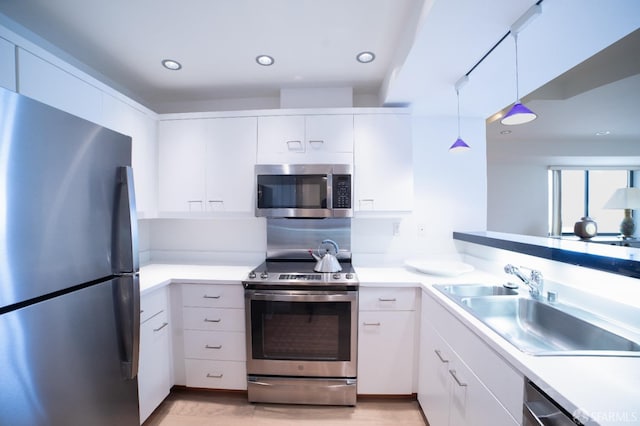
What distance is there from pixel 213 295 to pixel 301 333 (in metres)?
0.72

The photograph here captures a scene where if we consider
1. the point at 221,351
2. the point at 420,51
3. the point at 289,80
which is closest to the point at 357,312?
the point at 221,351

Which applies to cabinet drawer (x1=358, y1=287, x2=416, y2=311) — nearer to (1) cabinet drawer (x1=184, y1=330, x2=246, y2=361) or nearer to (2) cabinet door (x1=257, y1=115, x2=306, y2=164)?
(1) cabinet drawer (x1=184, y1=330, x2=246, y2=361)

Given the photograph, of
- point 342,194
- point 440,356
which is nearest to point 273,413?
point 440,356

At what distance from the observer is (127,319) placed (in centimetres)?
105

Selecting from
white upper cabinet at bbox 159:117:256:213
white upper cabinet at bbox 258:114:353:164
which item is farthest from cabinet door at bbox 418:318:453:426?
white upper cabinet at bbox 159:117:256:213

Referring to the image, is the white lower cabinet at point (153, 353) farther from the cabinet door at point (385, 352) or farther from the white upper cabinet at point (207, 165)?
the cabinet door at point (385, 352)

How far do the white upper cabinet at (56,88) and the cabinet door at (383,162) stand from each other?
180cm

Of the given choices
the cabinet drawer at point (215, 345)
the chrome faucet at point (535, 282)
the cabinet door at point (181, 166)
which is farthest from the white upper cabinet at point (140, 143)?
the chrome faucet at point (535, 282)

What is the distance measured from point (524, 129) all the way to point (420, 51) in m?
2.90

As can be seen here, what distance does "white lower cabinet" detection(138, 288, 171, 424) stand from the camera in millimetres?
1479

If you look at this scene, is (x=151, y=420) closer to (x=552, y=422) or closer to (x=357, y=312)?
(x=357, y=312)

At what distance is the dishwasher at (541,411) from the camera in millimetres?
630

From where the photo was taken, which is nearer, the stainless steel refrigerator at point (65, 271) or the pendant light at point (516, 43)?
the stainless steel refrigerator at point (65, 271)

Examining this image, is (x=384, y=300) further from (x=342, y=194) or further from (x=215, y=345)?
(x=215, y=345)
